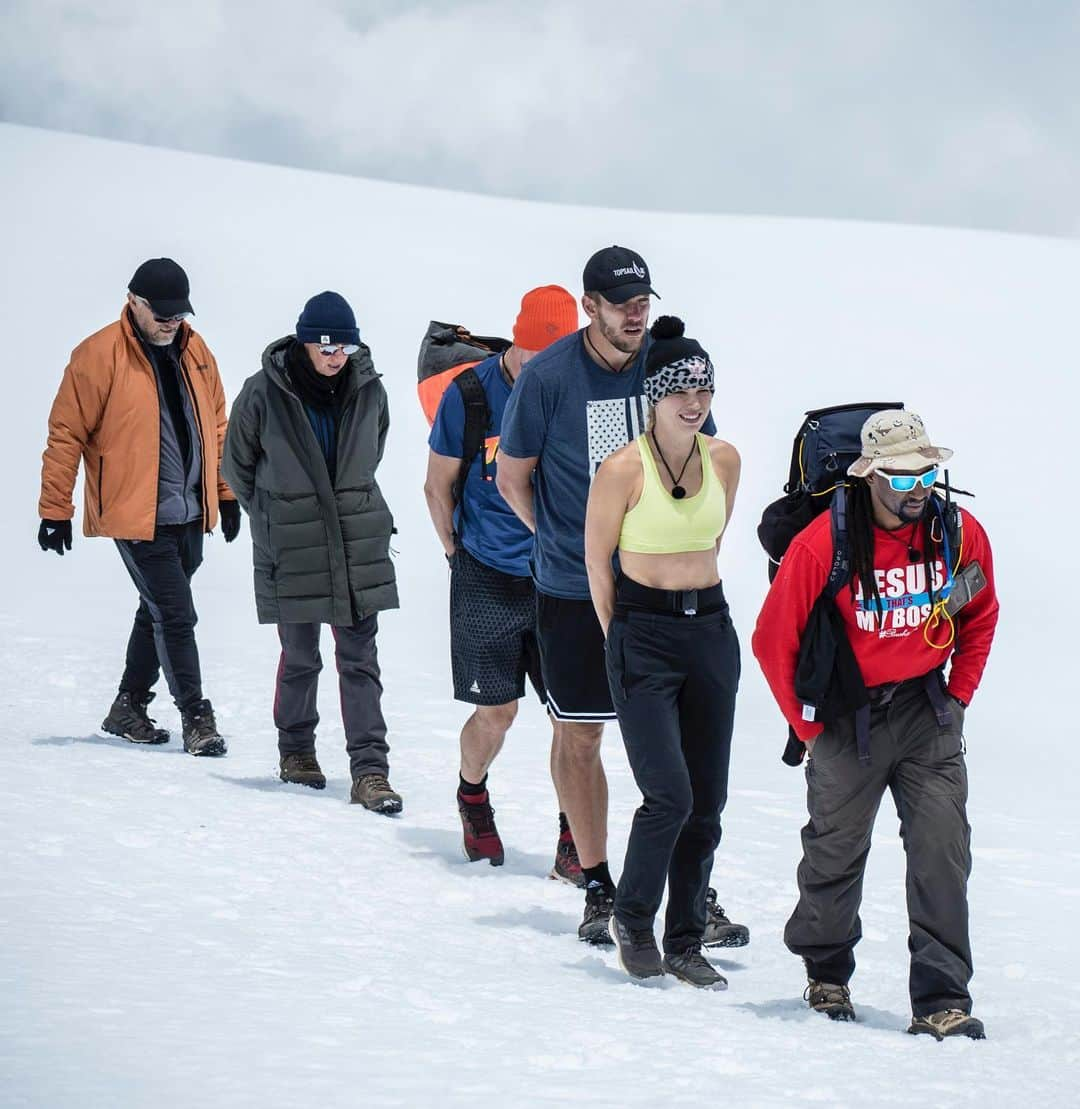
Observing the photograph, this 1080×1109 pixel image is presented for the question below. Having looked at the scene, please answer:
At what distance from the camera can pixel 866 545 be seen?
4.14m

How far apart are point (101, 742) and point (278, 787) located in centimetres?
100

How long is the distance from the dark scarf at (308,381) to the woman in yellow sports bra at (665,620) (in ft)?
7.04

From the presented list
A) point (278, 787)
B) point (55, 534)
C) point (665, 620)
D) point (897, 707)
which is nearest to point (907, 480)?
point (897, 707)

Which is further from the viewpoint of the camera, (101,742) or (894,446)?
(101,742)

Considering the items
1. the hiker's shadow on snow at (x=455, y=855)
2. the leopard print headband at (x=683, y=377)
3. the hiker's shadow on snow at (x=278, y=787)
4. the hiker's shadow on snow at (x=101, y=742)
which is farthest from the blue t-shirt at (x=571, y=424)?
the hiker's shadow on snow at (x=101, y=742)

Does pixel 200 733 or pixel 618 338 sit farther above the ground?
pixel 618 338

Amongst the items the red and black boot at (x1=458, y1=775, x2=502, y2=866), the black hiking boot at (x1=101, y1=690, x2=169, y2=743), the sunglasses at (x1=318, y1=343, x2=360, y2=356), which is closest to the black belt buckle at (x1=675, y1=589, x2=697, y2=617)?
the red and black boot at (x1=458, y1=775, x2=502, y2=866)

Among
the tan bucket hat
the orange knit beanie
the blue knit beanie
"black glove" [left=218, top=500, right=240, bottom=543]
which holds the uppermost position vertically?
the blue knit beanie

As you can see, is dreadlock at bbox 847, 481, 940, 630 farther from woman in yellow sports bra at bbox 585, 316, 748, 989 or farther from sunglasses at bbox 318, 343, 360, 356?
sunglasses at bbox 318, 343, 360, 356

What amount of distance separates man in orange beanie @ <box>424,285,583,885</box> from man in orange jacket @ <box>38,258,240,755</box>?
5.32ft

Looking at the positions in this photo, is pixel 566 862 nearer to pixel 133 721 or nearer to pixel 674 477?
pixel 674 477

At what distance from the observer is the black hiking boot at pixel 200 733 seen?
691 centimetres

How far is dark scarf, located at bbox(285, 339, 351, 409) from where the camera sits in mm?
6320

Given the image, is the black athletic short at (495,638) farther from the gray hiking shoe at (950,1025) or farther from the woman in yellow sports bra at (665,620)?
the gray hiking shoe at (950,1025)
